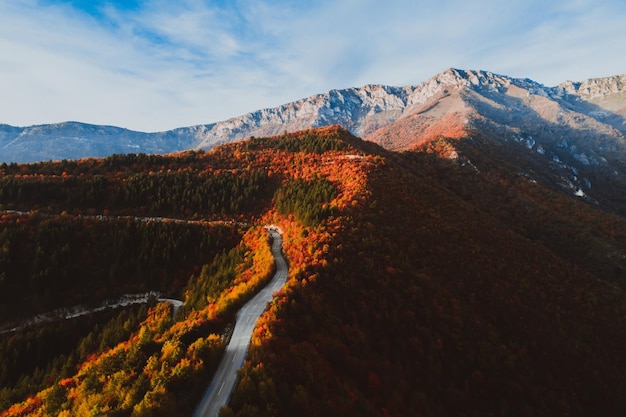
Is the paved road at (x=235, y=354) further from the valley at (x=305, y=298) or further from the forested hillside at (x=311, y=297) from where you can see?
the forested hillside at (x=311, y=297)

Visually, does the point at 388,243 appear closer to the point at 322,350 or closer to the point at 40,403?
the point at 322,350

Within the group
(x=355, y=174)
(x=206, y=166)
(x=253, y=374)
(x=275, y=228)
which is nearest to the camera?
(x=253, y=374)

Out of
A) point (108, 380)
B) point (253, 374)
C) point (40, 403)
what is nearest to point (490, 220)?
point (253, 374)

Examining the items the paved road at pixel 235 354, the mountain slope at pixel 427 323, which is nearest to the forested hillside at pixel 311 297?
the mountain slope at pixel 427 323

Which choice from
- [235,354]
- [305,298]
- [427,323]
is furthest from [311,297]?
[427,323]

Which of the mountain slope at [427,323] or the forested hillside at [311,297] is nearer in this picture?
the forested hillside at [311,297]

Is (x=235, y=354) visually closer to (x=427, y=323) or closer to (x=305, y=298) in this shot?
(x=305, y=298)
